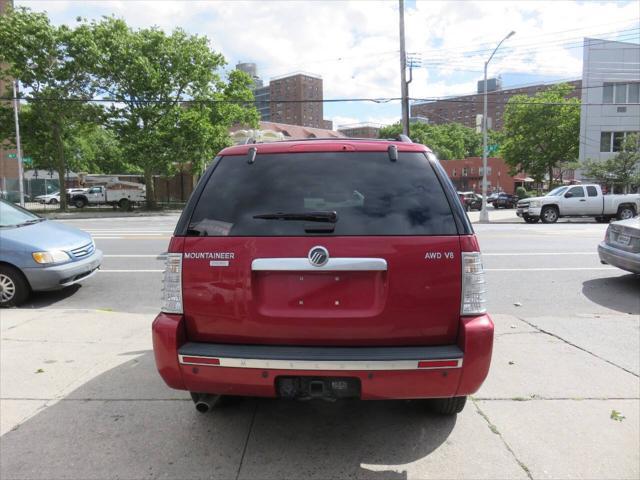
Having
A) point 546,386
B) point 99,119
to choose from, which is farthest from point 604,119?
point 546,386

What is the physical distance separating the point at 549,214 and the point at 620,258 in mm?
16793

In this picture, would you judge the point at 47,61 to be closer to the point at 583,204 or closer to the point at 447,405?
the point at 583,204

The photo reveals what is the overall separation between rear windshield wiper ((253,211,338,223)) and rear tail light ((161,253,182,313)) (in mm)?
525

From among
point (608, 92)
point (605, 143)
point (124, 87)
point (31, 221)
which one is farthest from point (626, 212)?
point (124, 87)

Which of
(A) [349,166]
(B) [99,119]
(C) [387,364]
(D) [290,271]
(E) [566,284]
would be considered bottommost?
(E) [566,284]

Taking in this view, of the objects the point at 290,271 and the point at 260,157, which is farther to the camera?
the point at 260,157

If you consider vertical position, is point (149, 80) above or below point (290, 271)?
above

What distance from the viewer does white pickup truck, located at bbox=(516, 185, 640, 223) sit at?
23.2 m

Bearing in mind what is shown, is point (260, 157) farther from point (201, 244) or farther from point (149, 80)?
point (149, 80)

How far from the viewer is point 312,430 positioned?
131 inches

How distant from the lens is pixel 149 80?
104ft

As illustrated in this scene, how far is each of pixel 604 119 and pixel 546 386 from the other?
144ft

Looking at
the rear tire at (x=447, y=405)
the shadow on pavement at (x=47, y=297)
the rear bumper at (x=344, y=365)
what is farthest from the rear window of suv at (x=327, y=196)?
the shadow on pavement at (x=47, y=297)

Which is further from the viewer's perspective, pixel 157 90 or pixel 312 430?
pixel 157 90
